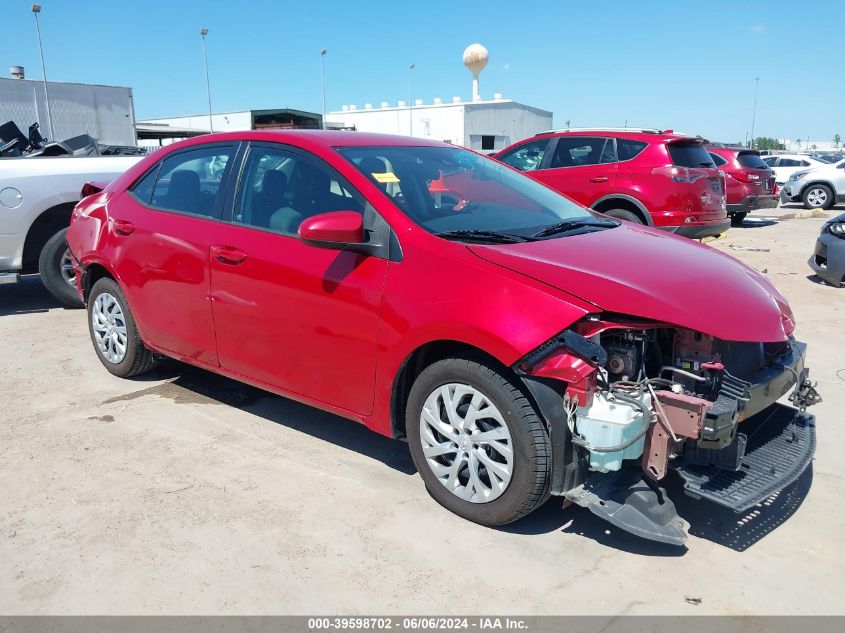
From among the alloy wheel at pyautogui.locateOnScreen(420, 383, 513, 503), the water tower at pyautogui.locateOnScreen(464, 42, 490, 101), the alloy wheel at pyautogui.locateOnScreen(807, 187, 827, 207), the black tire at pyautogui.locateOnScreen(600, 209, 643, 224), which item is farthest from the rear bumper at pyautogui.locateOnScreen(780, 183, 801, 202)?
the water tower at pyautogui.locateOnScreen(464, 42, 490, 101)

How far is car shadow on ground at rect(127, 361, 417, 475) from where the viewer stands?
3.95 meters

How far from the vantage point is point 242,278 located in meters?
3.78

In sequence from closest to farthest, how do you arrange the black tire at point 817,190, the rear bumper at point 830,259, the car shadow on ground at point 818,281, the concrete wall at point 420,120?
the rear bumper at point 830,259 → the car shadow on ground at point 818,281 → the black tire at point 817,190 → the concrete wall at point 420,120

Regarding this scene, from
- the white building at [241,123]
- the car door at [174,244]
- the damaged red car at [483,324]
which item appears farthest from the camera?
the white building at [241,123]

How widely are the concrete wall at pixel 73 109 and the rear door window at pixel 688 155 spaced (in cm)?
2218

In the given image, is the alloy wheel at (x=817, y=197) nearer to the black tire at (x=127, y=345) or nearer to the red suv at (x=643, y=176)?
the red suv at (x=643, y=176)

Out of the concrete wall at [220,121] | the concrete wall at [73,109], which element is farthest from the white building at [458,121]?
the concrete wall at [73,109]

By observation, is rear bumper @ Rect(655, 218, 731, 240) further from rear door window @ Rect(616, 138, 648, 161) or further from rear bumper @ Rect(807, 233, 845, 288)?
rear bumper @ Rect(807, 233, 845, 288)

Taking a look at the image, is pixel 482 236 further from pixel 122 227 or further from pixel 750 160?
pixel 750 160

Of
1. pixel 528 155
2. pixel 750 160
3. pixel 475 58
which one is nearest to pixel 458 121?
pixel 475 58

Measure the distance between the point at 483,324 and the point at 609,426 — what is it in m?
0.65

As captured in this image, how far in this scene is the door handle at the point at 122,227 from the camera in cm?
455

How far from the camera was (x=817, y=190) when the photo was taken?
19.2 metres
